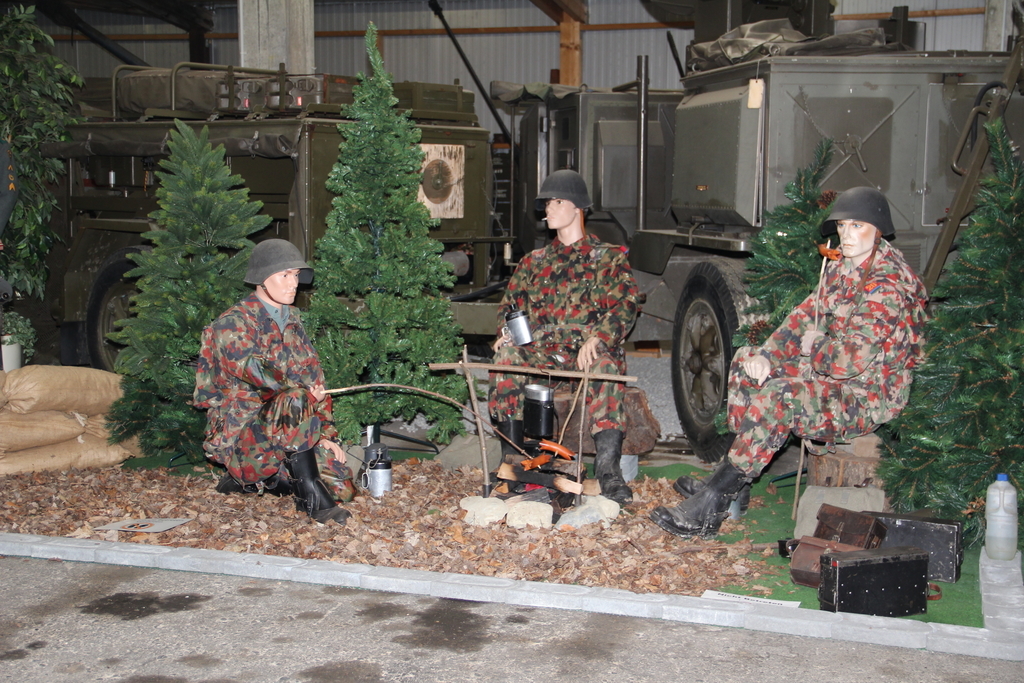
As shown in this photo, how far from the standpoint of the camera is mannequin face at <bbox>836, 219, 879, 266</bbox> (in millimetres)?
5113

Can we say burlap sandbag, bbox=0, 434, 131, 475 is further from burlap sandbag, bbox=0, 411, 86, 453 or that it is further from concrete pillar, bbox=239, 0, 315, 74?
concrete pillar, bbox=239, 0, 315, 74

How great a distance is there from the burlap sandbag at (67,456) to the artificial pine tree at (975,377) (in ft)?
15.2

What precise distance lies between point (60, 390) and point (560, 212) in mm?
3270

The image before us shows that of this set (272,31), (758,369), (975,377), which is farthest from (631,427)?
(272,31)

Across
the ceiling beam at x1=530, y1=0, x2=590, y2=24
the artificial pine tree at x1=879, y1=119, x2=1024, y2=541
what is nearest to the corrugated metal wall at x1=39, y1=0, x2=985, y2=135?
the ceiling beam at x1=530, y1=0, x2=590, y2=24

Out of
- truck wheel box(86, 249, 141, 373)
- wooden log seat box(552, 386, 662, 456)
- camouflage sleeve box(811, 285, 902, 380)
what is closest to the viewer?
camouflage sleeve box(811, 285, 902, 380)

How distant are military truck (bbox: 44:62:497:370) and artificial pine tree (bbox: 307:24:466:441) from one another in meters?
1.75

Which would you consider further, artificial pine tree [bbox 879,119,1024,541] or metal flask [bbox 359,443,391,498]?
metal flask [bbox 359,443,391,498]

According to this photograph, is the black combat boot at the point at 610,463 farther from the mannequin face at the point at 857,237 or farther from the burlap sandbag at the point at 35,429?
the burlap sandbag at the point at 35,429

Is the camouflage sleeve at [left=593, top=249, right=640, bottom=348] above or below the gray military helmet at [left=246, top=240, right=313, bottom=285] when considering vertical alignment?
below

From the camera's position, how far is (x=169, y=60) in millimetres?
25328

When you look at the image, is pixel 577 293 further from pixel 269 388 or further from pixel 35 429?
pixel 35 429

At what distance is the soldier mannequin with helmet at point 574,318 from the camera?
596cm

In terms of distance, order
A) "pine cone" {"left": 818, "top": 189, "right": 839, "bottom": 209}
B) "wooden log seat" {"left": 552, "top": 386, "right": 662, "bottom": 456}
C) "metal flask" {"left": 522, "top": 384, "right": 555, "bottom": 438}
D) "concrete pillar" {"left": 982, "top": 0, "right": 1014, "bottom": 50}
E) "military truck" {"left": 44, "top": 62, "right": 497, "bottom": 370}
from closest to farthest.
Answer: "metal flask" {"left": 522, "top": 384, "right": 555, "bottom": 438}
"pine cone" {"left": 818, "top": 189, "right": 839, "bottom": 209}
"wooden log seat" {"left": 552, "top": 386, "right": 662, "bottom": 456}
"military truck" {"left": 44, "top": 62, "right": 497, "bottom": 370}
"concrete pillar" {"left": 982, "top": 0, "right": 1014, "bottom": 50}
